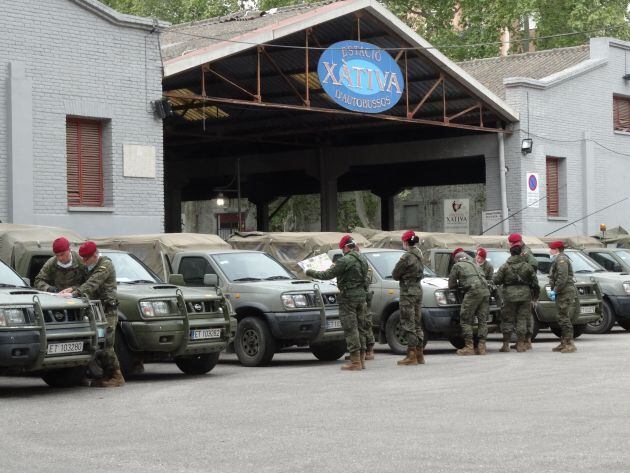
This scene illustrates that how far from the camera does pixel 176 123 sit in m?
36.9

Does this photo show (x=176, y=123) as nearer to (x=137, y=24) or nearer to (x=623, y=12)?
(x=137, y=24)

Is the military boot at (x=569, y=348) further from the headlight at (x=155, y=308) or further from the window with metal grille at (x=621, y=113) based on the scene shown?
the window with metal grille at (x=621, y=113)

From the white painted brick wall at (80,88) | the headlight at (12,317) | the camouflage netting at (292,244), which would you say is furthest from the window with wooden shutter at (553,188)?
the headlight at (12,317)

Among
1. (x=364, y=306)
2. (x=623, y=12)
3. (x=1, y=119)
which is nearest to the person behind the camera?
(x=364, y=306)

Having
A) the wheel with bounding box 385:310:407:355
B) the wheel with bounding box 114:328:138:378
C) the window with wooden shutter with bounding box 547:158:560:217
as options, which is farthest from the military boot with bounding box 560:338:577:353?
the window with wooden shutter with bounding box 547:158:560:217

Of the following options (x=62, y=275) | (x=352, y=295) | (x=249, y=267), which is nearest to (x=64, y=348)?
(x=62, y=275)

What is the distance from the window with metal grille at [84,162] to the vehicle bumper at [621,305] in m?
9.95

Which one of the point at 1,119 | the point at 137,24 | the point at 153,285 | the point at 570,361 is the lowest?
the point at 570,361

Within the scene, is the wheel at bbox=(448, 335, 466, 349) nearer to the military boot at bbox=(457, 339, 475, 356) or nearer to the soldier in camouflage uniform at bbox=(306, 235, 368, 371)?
the military boot at bbox=(457, 339, 475, 356)

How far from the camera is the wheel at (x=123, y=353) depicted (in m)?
15.1

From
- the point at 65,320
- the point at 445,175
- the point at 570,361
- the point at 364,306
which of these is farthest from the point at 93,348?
the point at 445,175

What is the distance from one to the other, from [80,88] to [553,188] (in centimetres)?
1690

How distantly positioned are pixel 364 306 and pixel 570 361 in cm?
295

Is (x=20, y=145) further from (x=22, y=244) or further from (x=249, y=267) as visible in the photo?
(x=249, y=267)
